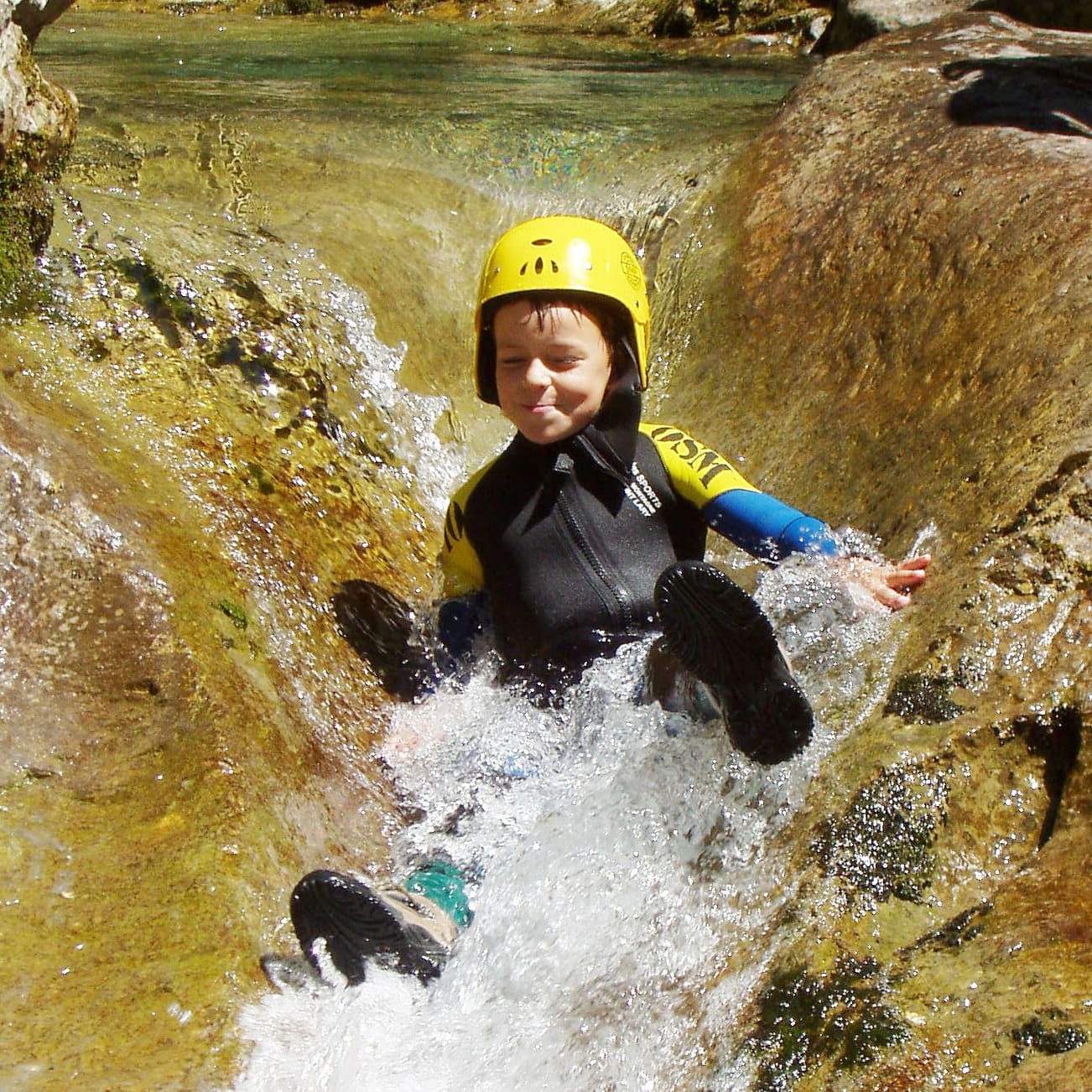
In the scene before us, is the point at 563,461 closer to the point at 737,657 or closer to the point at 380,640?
the point at 380,640

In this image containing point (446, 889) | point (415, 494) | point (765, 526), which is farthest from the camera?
point (415, 494)

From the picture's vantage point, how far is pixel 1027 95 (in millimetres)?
5809

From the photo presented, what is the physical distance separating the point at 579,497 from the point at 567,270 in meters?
0.66

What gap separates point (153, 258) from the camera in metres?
4.73

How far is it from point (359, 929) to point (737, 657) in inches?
40.6

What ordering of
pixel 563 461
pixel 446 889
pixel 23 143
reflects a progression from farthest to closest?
pixel 23 143, pixel 563 461, pixel 446 889

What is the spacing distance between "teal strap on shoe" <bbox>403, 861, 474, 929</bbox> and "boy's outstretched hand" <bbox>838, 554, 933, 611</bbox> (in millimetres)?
1247

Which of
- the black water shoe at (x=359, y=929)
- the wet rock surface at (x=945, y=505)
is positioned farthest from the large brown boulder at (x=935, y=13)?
the black water shoe at (x=359, y=929)

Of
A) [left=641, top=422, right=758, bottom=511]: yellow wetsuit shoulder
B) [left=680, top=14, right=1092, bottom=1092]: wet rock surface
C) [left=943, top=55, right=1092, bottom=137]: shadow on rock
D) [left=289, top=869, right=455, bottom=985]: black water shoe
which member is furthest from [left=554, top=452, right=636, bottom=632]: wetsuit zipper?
[left=943, top=55, right=1092, bottom=137]: shadow on rock

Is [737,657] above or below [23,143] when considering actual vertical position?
below

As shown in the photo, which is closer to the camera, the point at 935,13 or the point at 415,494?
the point at 415,494

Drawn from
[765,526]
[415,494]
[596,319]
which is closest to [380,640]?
[415,494]

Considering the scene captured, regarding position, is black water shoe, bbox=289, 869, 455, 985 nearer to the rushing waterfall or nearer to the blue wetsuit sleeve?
the rushing waterfall

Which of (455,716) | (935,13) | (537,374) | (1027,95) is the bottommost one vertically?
(455,716)
